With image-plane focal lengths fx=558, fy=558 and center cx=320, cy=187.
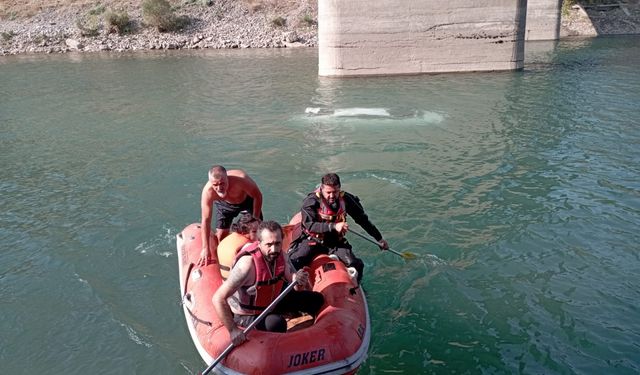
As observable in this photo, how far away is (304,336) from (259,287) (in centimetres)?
64

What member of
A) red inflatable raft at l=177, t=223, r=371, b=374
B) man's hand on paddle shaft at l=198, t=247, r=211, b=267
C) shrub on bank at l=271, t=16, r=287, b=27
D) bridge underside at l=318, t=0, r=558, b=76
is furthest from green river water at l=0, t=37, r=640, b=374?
shrub on bank at l=271, t=16, r=287, b=27

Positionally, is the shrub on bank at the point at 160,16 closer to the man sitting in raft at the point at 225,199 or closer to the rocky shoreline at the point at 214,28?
the rocky shoreline at the point at 214,28

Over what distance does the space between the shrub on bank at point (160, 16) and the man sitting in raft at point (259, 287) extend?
128ft

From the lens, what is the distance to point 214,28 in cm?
4081

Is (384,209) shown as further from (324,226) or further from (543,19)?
(543,19)

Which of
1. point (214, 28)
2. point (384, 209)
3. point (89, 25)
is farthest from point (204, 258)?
point (89, 25)

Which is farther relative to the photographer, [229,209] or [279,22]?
[279,22]

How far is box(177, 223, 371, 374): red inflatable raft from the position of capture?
16.9ft

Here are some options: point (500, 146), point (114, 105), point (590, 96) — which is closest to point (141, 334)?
point (500, 146)

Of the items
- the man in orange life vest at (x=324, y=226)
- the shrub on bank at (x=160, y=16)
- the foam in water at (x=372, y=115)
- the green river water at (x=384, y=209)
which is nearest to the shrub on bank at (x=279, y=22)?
the shrub on bank at (x=160, y=16)

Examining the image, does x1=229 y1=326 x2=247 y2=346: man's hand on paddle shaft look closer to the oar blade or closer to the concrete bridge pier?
the oar blade

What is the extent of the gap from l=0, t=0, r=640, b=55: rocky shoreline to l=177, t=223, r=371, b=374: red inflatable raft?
33237mm

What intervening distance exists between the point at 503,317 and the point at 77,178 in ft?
32.3

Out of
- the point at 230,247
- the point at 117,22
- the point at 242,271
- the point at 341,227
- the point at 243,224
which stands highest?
the point at 117,22
